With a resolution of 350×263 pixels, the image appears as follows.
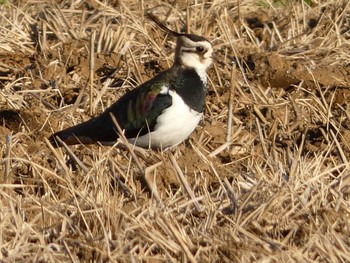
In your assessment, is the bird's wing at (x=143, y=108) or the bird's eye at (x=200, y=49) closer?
the bird's wing at (x=143, y=108)

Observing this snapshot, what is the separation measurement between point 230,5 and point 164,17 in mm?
653

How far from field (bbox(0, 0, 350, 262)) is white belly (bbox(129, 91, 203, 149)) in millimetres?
103

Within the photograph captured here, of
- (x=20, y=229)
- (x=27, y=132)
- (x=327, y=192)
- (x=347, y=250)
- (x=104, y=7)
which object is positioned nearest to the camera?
(x=347, y=250)

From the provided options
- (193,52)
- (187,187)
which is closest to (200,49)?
(193,52)

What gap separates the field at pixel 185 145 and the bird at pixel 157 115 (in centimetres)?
11

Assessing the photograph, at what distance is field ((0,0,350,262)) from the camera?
17.2 ft

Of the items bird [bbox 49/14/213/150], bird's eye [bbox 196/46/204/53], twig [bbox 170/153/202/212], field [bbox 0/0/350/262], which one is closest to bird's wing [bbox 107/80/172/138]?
bird [bbox 49/14/213/150]

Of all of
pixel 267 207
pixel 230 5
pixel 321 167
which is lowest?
pixel 230 5

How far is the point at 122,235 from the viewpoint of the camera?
526cm

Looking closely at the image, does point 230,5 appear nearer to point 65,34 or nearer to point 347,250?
point 65,34

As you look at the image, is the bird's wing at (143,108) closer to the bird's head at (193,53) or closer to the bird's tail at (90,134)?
the bird's tail at (90,134)

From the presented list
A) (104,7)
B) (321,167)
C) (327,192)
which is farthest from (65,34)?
(327,192)

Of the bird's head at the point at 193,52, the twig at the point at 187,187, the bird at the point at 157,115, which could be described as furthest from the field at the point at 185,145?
the bird's head at the point at 193,52

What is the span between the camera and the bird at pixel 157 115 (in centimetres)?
707
